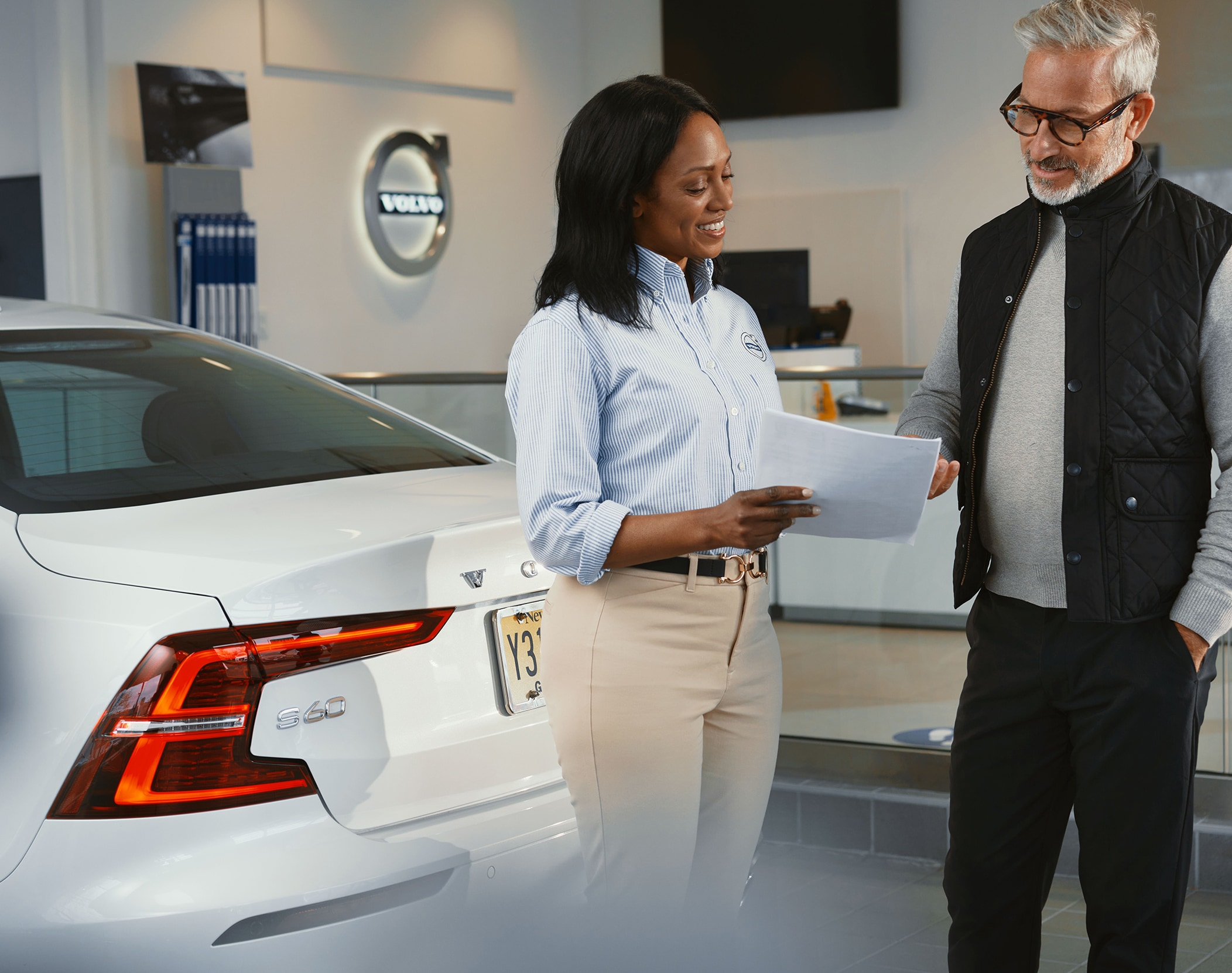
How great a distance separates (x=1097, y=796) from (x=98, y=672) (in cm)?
120

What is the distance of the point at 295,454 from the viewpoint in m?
2.12

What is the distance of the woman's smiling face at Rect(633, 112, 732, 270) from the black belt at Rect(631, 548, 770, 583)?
36cm

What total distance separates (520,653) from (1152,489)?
82cm

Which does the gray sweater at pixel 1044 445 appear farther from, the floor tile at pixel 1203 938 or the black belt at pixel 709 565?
the floor tile at pixel 1203 938

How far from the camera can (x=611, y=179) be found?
1.54 meters

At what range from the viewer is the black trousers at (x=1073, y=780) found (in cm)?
160

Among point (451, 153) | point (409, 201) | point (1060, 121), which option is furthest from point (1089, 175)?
point (451, 153)

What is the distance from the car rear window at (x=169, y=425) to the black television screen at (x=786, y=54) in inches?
224

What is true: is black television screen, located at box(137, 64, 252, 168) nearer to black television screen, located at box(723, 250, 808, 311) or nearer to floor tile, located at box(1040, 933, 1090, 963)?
black television screen, located at box(723, 250, 808, 311)

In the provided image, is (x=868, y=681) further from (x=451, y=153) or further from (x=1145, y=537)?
(x=451, y=153)

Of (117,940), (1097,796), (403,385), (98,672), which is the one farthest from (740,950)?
(403,385)

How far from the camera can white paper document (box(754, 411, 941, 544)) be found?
138 centimetres

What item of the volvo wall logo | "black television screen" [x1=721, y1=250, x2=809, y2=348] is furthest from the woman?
the volvo wall logo

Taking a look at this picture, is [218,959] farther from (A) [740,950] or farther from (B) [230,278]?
(B) [230,278]
